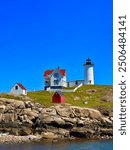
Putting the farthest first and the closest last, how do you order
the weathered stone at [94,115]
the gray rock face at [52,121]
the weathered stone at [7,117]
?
1. the weathered stone at [94,115]
2. the weathered stone at [7,117]
3. the gray rock face at [52,121]

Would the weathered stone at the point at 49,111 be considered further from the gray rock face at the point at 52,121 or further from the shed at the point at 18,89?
the shed at the point at 18,89

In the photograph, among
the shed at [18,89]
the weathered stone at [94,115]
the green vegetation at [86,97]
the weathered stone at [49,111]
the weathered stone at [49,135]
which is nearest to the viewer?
the weathered stone at [49,135]

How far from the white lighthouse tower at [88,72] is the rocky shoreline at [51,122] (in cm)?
4108

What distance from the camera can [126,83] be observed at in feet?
14.1

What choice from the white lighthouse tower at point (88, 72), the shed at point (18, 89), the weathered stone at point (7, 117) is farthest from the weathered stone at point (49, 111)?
the white lighthouse tower at point (88, 72)

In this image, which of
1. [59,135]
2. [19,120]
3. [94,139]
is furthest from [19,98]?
[94,139]

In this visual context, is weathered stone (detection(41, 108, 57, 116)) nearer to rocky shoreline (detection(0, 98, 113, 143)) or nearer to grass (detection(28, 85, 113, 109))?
rocky shoreline (detection(0, 98, 113, 143))

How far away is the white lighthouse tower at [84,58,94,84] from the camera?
354ft

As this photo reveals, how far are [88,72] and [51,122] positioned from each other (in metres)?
48.4

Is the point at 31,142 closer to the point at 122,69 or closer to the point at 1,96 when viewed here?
the point at 1,96

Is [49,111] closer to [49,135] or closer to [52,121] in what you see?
[52,121]

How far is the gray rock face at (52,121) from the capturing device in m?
63.5

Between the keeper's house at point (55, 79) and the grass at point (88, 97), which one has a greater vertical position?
the keeper's house at point (55, 79)

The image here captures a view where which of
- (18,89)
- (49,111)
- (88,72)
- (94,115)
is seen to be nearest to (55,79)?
(88,72)
